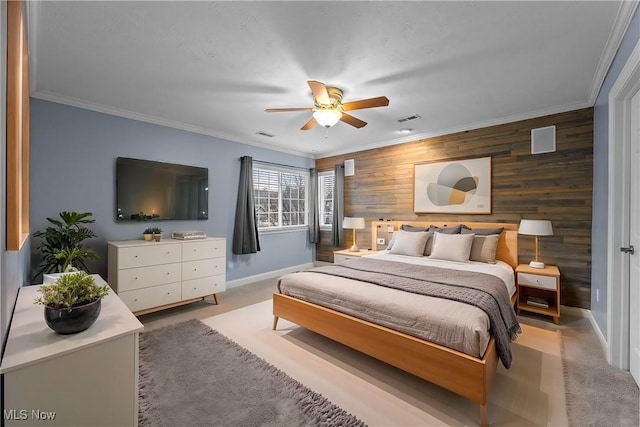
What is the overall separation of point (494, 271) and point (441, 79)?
207 centimetres

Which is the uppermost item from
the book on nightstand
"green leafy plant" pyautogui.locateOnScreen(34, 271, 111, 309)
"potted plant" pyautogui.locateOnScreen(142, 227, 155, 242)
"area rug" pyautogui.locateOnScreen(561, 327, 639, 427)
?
"potted plant" pyautogui.locateOnScreen(142, 227, 155, 242)

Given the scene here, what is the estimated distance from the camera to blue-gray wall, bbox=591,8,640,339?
2486 millimetres

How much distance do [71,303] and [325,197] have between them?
4946 mm

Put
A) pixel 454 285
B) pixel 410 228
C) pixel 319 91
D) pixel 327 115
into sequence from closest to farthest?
pixel 319 91, pixel 454 285, pixel 327 115, pixel 410 228

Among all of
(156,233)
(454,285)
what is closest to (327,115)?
(454,285)

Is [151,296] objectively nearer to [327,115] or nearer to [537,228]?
[327,115]

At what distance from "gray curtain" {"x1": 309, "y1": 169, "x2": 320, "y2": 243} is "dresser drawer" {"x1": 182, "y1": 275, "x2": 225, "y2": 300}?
2.43 m

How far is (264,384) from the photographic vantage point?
6.67 feet

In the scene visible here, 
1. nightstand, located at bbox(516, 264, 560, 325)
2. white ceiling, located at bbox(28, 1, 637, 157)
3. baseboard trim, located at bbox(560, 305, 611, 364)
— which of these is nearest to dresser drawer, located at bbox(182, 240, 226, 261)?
white ceiling, located at bbox(28, 1, 637, 157)

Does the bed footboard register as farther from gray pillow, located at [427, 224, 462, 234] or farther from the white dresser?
gray pillow, located at [427, 224, 462, 234]

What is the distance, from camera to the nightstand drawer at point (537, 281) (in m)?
3.10

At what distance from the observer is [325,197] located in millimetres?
5996

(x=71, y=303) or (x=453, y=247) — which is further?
(x=453, y=247)

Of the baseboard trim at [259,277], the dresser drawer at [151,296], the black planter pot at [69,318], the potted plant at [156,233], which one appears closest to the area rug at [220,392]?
the dresser drawer at [151,296]
